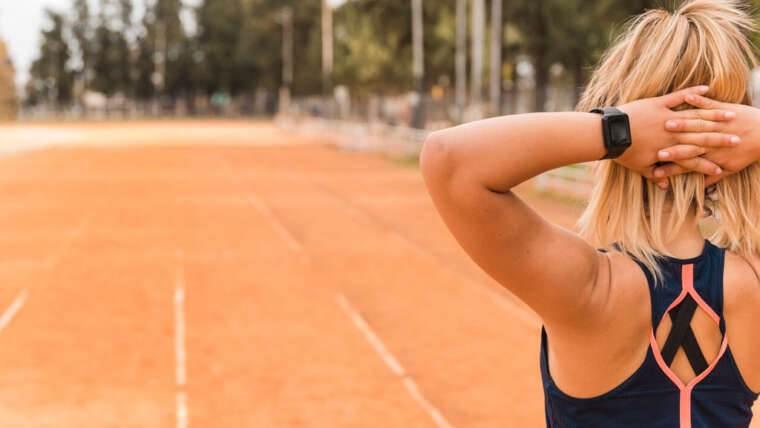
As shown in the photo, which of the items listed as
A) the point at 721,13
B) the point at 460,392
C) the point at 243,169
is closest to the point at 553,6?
the point at 243,169

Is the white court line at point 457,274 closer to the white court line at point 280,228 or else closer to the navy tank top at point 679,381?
the white court line at point 280,228

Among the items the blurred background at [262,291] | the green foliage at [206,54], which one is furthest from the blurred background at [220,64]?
the blurred background at [262,291]

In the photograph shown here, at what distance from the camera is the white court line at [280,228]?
1628 centimetres

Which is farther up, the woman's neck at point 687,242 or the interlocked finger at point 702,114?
the interlocked finger at point 702,114

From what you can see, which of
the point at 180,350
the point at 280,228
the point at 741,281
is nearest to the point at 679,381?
the point at 741,281

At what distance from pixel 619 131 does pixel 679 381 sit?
0.43 m

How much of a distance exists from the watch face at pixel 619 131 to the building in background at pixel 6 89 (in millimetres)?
96446

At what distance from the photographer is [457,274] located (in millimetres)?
14336

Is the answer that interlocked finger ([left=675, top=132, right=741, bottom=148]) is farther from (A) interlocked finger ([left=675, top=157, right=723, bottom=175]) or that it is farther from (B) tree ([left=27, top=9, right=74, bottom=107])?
(B) tree ([left=27, top=9, right=74, bottom=107])

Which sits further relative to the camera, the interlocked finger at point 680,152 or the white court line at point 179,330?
the white court line at point 179,330

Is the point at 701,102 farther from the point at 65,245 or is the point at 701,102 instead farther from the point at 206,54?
the point at 206,54

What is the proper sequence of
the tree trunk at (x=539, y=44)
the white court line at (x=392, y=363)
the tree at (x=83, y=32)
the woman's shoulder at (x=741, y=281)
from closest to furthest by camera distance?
1. the woman's shoulder at (x=741, y=281)
2. the white court line at (x=392, y=363)
3. the tree trunk at (x=539, y=44)
4. the tree at (x=83, y=32)

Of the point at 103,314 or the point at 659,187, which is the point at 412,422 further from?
the point at 659,187

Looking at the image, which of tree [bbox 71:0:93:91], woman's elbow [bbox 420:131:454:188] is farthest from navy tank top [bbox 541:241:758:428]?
tree [bbox 71:0:93:91]
